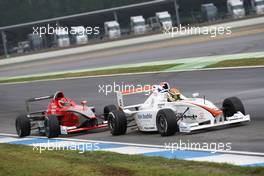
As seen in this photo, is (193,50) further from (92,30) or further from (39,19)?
(39,19)

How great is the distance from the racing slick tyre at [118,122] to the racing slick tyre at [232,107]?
225 centimetres

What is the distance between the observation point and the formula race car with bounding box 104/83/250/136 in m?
13.6

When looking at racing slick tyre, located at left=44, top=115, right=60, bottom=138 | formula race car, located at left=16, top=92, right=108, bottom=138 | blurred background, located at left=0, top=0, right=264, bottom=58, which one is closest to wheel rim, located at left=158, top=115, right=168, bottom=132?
formula race car, located at left=16, top=92, right=108, bottom=138

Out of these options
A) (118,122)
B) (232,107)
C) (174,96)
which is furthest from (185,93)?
(232,107)

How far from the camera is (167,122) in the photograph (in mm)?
13586

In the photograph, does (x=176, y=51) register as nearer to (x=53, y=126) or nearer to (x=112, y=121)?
(x=53, y=126)

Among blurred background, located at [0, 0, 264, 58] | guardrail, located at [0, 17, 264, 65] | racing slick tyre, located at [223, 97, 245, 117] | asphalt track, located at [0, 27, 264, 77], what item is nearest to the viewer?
racing slick tyre, located at [223, 97, 245, 117]

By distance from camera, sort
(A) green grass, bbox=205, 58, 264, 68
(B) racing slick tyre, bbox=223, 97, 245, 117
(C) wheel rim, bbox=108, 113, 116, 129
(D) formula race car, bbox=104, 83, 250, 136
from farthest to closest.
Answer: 1. (A) green grass, bbox=205, 58, 264, 68
2. (C) wheel rim, bbox=108, 113, 116, 129
3. (B) racing slick tyre, bbox=223, 97, 245, 117
4. (D) formula race car, bbox=104, 83, 250, 136

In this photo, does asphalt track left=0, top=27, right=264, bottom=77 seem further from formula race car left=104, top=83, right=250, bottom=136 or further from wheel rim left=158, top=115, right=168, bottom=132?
wheel rim left=158, top=115, right=168, bottom=132

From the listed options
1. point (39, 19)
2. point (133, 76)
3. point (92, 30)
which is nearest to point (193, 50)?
point (133, 76)

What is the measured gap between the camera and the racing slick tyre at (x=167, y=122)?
13.6 m

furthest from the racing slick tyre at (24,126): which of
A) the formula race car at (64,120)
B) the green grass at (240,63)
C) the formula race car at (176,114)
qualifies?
the green grass at (240,63)

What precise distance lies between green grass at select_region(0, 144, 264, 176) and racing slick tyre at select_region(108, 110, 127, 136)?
8.34ft

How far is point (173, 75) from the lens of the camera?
26844 millimetres
